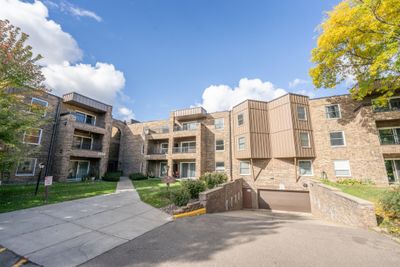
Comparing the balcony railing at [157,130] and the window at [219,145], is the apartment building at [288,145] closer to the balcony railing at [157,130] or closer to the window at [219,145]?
the window at [219,145]

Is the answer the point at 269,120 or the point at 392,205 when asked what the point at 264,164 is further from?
the point at 392,205

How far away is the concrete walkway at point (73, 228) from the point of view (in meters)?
4.11

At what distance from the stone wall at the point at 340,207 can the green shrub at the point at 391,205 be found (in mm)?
756

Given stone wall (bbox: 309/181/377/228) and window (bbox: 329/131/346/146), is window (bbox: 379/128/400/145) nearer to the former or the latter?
window (bbox: 329/131/346/146)

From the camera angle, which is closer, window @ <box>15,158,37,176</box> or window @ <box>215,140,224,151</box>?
window @ <box>15,158,37,176</box>

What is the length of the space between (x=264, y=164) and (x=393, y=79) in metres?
11.5

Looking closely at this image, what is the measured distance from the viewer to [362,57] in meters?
11.2

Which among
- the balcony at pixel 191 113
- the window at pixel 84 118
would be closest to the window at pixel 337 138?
the balcony at pixel 191 113

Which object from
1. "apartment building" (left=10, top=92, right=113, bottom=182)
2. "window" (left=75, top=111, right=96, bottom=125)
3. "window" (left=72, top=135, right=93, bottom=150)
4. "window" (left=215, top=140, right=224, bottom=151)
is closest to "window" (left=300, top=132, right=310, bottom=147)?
"window" (left=215, top=140, right=224, bottom=151)

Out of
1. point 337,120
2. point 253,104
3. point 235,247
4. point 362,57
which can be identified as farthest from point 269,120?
point 235,247

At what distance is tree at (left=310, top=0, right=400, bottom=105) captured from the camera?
818 centimetres

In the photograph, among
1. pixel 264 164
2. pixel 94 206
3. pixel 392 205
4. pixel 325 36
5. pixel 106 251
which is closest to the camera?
pixel 106 251

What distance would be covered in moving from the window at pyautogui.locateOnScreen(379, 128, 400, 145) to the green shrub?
1143cm

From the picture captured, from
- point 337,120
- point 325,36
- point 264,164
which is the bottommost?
point 264,164
